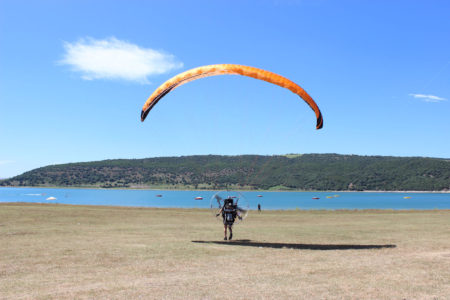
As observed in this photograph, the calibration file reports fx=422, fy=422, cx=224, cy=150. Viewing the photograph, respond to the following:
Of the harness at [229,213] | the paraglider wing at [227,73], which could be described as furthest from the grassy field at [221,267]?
the paraglider wing at [227,73]

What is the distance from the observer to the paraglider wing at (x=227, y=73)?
60.8 ft

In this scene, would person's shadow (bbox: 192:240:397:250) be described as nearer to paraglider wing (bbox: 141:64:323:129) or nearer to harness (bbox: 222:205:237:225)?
harness (bbox: 222:205:237:225)

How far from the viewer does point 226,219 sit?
20203 mm

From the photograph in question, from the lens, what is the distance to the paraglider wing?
730 inches

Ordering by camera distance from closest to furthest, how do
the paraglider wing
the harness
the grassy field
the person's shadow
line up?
the grassy field
the person's shadow
the paraglider wing
the harness

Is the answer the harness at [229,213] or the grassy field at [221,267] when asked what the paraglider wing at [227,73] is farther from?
the grassy field at [221,267]

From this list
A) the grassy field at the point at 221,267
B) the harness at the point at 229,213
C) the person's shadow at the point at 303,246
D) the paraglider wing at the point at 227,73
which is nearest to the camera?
the grassy field at the point at 221,267

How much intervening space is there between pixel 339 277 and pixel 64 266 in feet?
26.4

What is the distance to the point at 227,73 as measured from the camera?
734 inches

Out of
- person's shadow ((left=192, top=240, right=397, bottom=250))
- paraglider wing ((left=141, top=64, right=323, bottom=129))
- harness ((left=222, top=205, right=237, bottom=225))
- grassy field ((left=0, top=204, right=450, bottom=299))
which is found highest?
paraglider wing ((left=141, top=64, right=323, bottom=129))

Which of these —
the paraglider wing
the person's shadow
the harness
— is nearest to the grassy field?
the person's shadow

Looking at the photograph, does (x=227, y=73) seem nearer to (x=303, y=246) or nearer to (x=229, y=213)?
(x=229, y=213)

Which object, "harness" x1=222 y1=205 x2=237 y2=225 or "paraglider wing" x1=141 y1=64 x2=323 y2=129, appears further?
"harness" x1=222 y1=205 x2=237 y2=225

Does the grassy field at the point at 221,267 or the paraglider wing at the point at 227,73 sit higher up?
the paraglider wing at the point at 227,73
